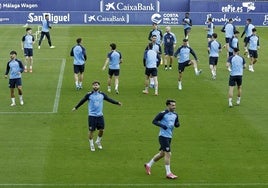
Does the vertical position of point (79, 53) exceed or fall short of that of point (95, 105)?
it exceeds it

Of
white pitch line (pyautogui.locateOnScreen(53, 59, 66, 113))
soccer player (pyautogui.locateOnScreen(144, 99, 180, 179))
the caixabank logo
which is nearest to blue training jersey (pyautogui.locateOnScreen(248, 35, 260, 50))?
white pitch line (pyautogui.locateOnScreen(53, 59, 66, 113))

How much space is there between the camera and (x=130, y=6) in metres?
70.6

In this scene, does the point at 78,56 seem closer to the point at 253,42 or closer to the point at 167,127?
the point at 253,42

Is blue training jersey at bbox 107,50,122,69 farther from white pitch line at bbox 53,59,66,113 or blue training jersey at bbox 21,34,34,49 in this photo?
blue training jersey at bbox 21,34,34,49

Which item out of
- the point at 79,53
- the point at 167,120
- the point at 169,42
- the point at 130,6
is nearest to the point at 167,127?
the point at 167,120

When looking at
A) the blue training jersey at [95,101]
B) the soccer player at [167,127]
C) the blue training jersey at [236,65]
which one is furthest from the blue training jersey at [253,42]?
the soccer player at [167,127]

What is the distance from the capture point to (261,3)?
70.6 m

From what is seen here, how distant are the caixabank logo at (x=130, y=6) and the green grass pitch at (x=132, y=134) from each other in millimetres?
31397

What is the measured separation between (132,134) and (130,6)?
47902mm

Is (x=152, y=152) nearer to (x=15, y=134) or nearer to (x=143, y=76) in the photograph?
(x=15, y=134)

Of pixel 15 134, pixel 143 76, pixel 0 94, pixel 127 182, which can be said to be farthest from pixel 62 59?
pixel 127 182

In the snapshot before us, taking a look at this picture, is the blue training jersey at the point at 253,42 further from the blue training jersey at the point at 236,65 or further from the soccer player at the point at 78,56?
the soccer player at the point at 78,56

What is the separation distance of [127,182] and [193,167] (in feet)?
7.97

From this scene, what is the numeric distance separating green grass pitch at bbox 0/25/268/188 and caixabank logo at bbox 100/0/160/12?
103 feet
